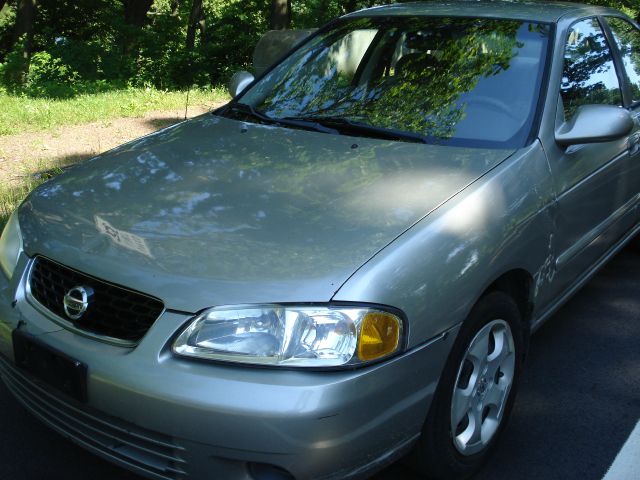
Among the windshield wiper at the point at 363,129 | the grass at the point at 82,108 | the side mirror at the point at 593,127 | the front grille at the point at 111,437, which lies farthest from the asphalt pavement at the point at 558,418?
the grass at the point at 82,108

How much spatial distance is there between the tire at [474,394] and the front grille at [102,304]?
952 mm

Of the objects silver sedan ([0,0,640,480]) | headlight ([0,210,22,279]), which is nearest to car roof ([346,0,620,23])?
silver sedan ([0,0,640,480])

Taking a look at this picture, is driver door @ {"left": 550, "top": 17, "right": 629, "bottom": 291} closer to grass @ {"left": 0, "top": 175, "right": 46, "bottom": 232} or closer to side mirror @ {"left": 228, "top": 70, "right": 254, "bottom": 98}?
side mirror @ {"left": 228, "top": 70, "right": 254, "bottom": 98}

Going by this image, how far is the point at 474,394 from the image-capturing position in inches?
106

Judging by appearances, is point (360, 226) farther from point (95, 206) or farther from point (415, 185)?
point (95, 206)

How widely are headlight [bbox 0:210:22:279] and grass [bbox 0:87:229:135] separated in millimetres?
5411

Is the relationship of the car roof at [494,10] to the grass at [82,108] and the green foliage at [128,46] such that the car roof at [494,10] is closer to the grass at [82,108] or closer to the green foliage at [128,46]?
the grass at [82,108]

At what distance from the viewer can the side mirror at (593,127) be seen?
3172 mm

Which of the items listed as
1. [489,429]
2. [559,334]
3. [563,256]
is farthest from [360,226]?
[559,334]

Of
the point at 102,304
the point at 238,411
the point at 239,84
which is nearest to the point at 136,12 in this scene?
the point at 239,84

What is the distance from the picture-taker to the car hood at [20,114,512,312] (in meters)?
2.27

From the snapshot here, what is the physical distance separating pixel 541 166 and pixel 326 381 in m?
1.45

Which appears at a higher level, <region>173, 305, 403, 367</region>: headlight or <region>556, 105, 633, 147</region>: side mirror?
<region>556, 105, 633, 147</region>: side mirror

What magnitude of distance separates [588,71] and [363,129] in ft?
4.31
